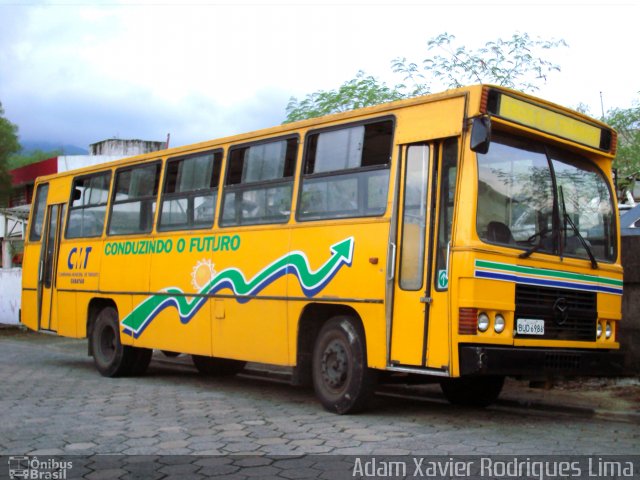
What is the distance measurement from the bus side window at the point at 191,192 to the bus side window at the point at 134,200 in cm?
35

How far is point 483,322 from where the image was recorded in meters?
7.43

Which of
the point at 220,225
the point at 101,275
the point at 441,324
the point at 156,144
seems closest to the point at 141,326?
the point at 101,275

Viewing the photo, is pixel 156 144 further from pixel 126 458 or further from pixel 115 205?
pixel 126 458

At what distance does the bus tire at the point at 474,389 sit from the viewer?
9.22 meters

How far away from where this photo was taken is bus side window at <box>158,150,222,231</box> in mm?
10844

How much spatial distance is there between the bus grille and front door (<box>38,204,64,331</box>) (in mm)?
8723

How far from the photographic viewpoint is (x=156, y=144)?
42.9 m

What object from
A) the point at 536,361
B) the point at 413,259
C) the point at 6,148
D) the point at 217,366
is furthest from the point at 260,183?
the point at 6,148

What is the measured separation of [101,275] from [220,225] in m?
3.13

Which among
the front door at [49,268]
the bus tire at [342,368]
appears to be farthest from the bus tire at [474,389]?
the front door at [49,268]

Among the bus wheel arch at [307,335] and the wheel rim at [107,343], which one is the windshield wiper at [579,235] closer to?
the bus wheel arch at [307,335]

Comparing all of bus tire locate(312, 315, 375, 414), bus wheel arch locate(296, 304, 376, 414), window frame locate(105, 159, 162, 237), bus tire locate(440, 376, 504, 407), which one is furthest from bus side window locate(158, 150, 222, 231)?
bus tire locate(440, 376, 504, 407)

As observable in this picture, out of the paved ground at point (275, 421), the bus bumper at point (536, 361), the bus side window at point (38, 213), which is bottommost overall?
the paved ground at point (275, 421)

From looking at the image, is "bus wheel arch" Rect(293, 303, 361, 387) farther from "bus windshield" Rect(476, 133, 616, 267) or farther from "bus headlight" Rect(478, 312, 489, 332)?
"bus windshield" Rect(476, 133, 616, 267)
